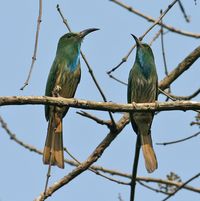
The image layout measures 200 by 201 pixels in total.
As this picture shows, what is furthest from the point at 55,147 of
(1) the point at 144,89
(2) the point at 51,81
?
(1) the point at 144,89

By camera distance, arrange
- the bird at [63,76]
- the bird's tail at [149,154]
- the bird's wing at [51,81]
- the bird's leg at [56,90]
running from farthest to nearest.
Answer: the bird's wing at [51,81], the bird at [63,76], the bird's leg at [56,90], the bird's tail at [149,154]

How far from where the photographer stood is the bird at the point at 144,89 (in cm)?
549

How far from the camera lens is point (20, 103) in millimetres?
3625

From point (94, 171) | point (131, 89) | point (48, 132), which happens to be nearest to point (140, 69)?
point (131, 89)

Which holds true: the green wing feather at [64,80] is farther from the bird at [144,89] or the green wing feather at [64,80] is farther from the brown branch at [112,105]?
the brown branch at [112,105]

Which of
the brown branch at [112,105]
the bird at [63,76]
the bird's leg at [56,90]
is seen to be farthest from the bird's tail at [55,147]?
the brown branch at [112,105]

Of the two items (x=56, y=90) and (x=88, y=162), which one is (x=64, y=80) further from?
(x=88, y=162)

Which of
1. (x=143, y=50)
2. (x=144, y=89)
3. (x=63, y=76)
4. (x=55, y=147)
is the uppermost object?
(x=143, y=50)

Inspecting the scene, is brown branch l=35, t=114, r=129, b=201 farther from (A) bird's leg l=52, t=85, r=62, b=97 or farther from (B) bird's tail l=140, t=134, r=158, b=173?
(A) bird's leg l=52, t=85, r=62, b=97

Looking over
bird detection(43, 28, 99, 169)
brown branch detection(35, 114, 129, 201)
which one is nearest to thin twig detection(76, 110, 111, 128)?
brown branch detection(35, 114, 129, 201)

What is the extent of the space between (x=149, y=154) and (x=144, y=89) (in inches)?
30.7

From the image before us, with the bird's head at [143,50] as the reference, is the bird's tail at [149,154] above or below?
below

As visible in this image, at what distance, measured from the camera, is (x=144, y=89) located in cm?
584

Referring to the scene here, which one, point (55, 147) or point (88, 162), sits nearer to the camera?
point (88, 162)
